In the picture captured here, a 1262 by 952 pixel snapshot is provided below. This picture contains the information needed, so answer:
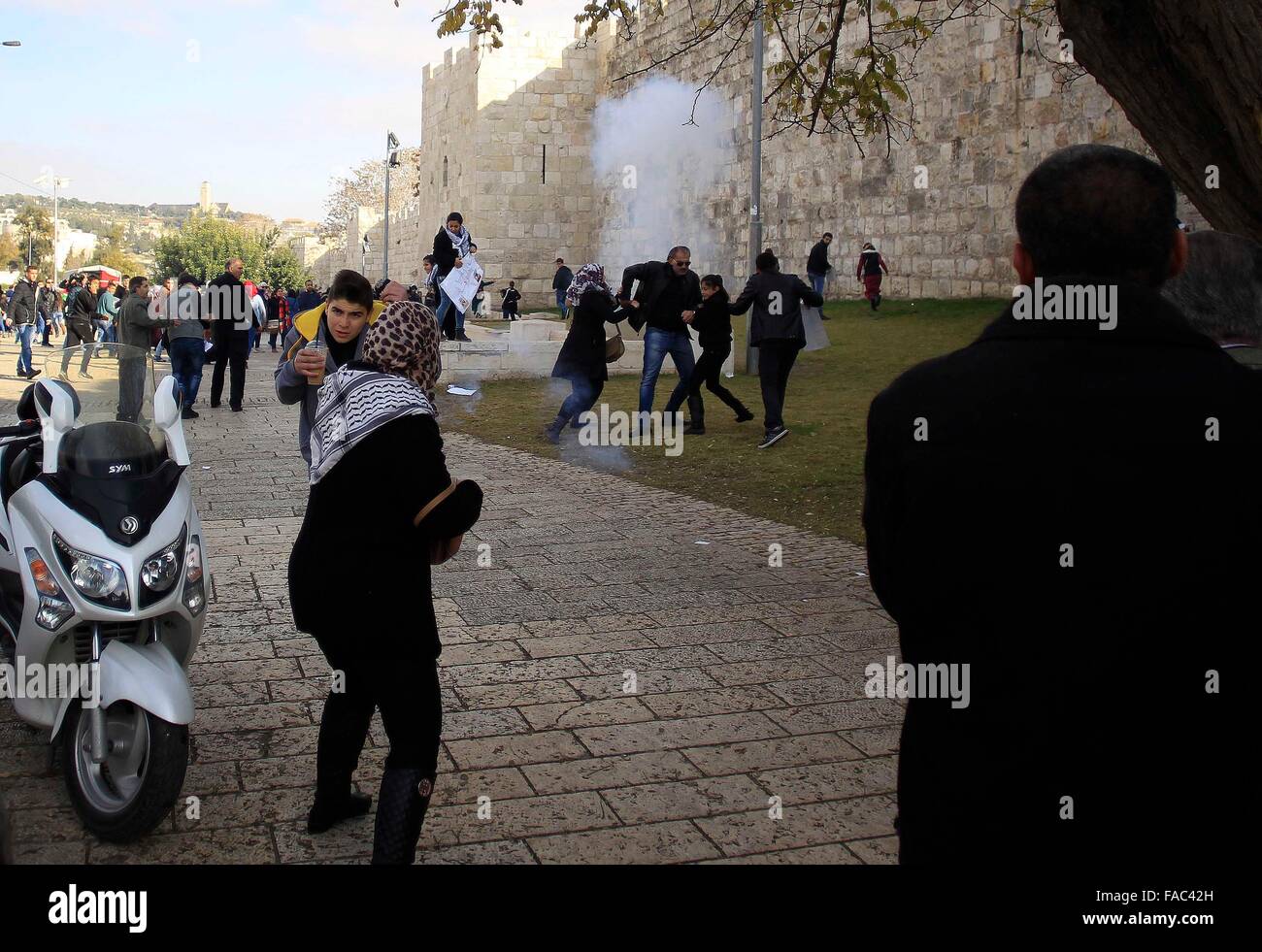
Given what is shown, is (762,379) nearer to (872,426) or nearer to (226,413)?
(226,413)

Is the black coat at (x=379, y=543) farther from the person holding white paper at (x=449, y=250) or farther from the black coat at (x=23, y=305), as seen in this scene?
the black coat at (x=23, y=305)

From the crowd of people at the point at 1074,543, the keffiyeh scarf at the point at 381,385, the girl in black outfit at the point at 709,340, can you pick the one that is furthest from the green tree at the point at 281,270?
the crowd of people at the point at 1074,543

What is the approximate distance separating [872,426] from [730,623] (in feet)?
13.4

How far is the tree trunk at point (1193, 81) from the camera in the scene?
478 centimetres

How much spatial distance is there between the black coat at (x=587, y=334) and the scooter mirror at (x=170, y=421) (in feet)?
25.3

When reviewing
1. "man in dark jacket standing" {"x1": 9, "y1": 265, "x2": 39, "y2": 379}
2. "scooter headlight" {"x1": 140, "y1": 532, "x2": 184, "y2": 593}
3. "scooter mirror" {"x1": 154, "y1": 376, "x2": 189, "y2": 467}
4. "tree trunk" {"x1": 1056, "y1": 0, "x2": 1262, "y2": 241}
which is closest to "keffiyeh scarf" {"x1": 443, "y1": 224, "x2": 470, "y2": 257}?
"man in dark jacket standing" {"x1": 9, "y1": 265, "x2": 39, "y2": 379}

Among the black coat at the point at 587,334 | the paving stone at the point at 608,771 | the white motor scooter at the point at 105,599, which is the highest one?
the black coat at the point at 587,334

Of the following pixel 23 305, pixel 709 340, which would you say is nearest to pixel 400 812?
pixel 709 340

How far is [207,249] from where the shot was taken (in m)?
65.2

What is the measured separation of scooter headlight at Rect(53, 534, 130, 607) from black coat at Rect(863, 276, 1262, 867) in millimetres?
2552

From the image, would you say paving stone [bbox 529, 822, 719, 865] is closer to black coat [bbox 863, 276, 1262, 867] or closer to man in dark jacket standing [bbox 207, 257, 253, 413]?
black coat [bbox 863, 276, 1262, 867]

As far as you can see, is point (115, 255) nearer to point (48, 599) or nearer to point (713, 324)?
point (713, 324)

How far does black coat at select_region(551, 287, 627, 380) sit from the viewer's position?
467 inches
